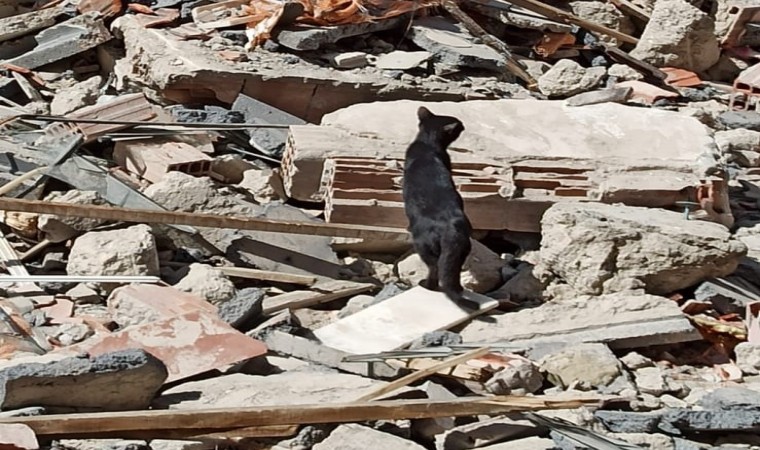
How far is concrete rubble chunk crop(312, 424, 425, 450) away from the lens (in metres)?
5.72

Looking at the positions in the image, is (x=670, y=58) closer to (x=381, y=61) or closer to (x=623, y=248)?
(x=381, y=61)

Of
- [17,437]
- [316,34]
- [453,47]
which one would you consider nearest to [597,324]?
[17,437]

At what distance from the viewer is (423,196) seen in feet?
25.5

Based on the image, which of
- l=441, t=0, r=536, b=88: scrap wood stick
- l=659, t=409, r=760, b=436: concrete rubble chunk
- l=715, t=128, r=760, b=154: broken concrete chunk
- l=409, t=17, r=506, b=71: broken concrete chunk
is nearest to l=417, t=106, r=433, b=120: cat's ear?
l=409, t=17, r=506, b=71: broken concrete chunk

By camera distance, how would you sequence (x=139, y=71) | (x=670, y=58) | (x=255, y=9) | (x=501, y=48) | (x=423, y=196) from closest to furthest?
(x=423, y=196) → (x=139, y=71) → (x=255, y=9) → (x=501, y=48) → (x=670, y=58)

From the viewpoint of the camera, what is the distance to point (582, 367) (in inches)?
271

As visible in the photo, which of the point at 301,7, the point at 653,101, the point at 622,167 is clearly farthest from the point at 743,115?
the point at 301,7

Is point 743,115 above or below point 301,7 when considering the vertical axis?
below

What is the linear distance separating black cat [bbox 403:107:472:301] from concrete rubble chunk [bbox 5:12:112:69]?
12.6 ft

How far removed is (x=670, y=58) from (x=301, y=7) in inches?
164

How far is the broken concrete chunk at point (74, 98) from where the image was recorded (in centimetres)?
1009

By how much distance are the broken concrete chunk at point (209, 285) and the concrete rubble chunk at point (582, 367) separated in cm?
189

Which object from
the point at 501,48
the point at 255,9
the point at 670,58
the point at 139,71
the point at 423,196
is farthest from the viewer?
the point at 670,58

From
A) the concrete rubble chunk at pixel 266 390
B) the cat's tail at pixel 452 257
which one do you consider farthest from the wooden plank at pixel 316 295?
the concrete rubble chunk at pixel 266 390
